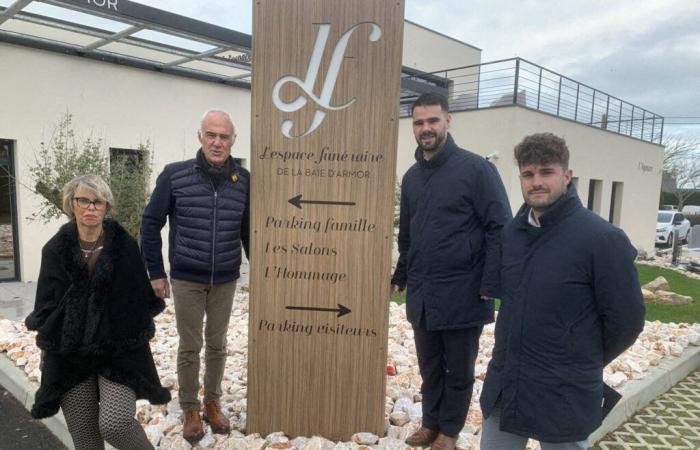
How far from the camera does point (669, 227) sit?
74.1 ft

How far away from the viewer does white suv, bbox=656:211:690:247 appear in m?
22.3

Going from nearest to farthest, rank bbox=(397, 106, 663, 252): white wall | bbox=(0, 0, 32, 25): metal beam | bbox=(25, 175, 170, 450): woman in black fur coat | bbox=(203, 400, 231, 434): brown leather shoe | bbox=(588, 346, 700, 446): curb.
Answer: bbox=(25, 175, 170, 450): woman in black fur coat < bbox=(203, 400, 231, 434): brown leather shoe < bbox=(588, 346, 700, 446): curb < bbox=(0, 0, 32, 25): metal beam < bbox=(397, 106, 663, 252): white wall

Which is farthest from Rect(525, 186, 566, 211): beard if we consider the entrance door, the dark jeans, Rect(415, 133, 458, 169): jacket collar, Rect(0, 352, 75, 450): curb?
the entrance door

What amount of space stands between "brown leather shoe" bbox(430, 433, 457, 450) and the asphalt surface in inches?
97.3

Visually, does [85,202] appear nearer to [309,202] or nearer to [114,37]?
[309,202]

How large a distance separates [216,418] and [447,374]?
152 cm

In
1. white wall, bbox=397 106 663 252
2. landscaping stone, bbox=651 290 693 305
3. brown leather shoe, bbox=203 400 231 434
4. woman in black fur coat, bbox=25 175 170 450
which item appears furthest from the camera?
white wall, bbox=397 106 663 252

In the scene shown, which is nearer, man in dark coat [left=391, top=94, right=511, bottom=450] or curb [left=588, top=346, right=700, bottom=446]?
man in dark coat [left=391, top=94, right=511, bottom=450]

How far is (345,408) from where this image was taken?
3.03 meters

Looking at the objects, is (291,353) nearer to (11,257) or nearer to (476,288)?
(476,288)

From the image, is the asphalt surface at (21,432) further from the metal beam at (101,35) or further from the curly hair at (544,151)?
the metal beam at (101,35)

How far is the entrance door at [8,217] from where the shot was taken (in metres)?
8.29

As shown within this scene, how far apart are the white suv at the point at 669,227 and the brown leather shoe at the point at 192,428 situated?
2383 cm

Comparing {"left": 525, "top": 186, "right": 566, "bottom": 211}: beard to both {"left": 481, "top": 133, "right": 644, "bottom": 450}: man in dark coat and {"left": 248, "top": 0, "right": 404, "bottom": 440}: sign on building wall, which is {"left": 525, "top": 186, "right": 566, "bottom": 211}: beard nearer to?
{"left": 481, "top": 133, "right": 644, "bottom": 450}: man in dark coat
